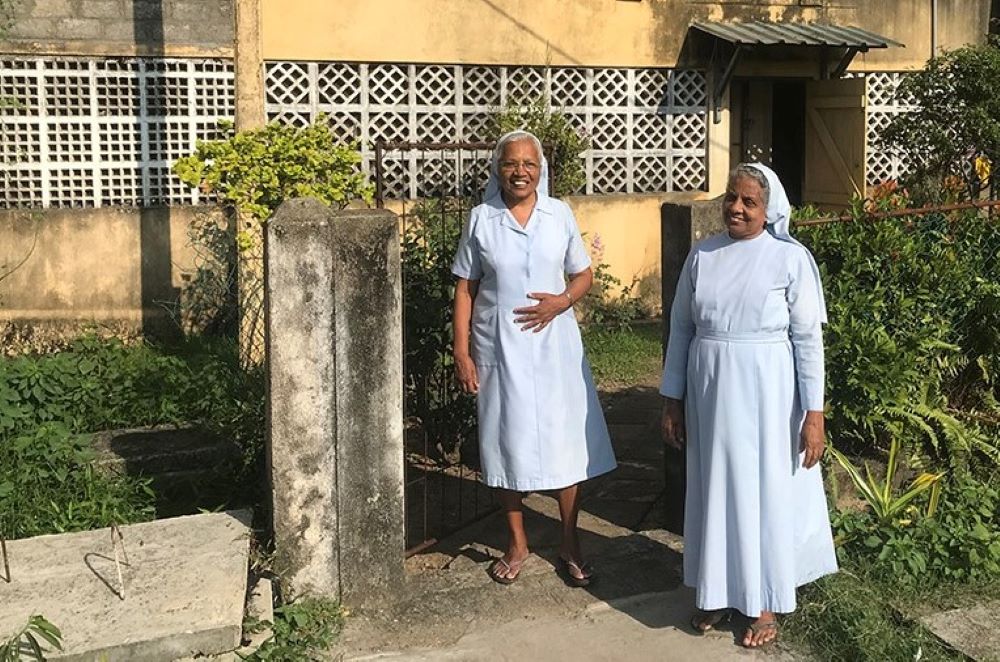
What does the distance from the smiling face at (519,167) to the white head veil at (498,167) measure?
1cm

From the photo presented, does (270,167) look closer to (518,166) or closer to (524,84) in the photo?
(518,166)

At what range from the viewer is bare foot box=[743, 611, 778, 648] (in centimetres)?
369

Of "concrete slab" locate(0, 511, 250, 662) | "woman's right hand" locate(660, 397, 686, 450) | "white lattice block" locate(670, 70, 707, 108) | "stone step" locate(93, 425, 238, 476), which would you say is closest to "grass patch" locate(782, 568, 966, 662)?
"woman's right hand" locate(660, 397, 686, 450)

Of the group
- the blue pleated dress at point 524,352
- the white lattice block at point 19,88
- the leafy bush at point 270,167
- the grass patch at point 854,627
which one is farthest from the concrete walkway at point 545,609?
the white lattice block at point 19,88

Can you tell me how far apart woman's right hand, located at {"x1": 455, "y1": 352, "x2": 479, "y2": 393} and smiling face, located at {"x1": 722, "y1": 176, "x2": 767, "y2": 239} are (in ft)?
3.69

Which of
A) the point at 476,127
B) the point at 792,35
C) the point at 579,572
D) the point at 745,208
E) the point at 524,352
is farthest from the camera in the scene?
the point at 792,35

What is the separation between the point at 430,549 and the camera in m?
4.64

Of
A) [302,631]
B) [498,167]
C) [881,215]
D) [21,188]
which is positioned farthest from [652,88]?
[302,631]

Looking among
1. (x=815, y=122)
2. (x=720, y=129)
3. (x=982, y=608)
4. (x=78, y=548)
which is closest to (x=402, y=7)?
(x=720, y=129)

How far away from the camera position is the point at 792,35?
991cm

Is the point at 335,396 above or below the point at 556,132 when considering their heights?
below

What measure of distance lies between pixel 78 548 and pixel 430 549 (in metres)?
1.45

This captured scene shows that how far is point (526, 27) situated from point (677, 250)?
18.2 ft

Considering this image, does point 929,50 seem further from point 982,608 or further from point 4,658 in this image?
point 4,658
